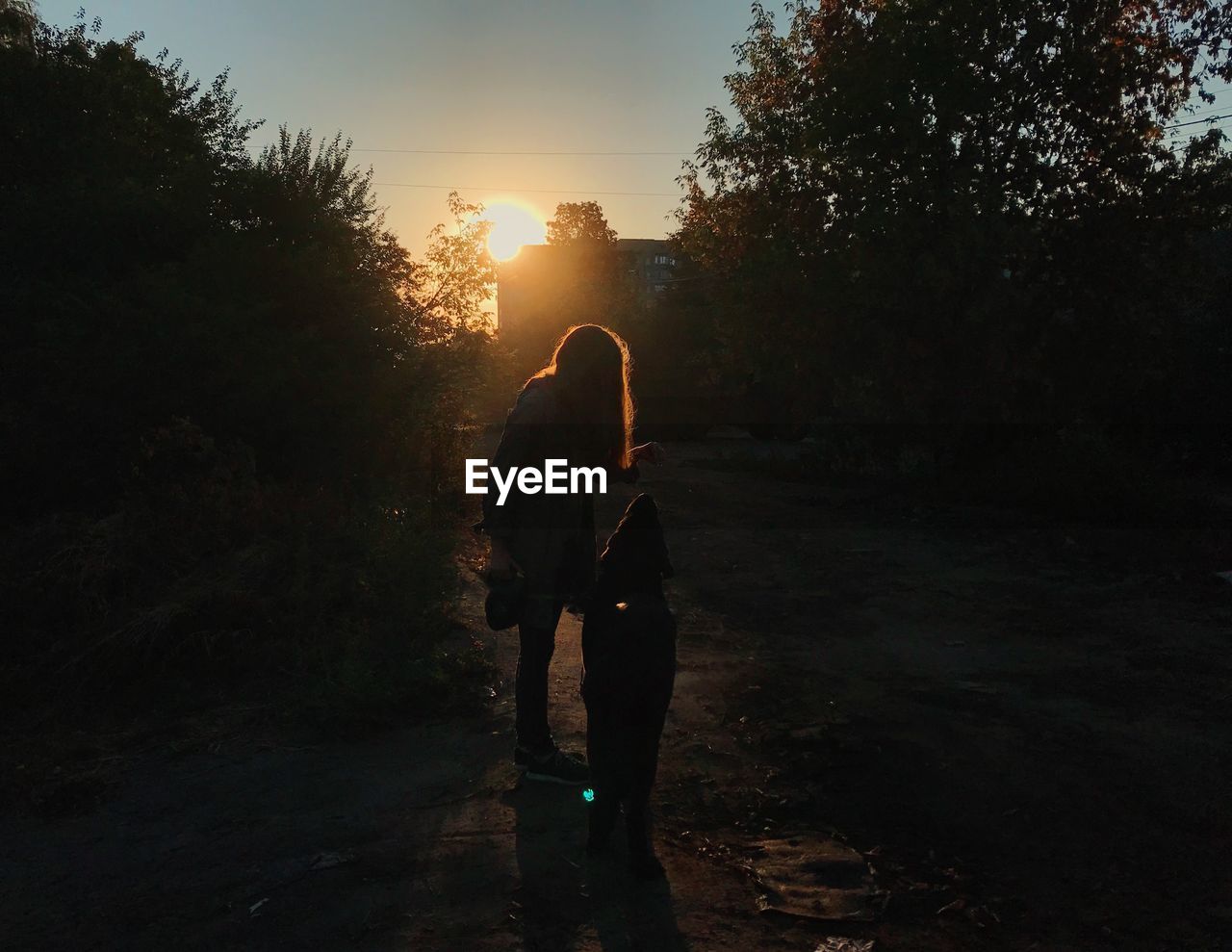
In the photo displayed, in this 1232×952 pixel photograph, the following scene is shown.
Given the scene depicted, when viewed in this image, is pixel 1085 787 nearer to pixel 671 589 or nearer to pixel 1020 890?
pixel 1020 890

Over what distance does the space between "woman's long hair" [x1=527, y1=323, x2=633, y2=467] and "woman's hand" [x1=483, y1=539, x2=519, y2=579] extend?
1.56ft

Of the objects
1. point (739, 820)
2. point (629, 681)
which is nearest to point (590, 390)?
point (629, 681)

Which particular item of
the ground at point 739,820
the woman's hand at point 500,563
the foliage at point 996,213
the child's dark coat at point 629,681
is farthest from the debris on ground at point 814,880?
the foliage at point 996,213

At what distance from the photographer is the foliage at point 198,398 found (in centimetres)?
599

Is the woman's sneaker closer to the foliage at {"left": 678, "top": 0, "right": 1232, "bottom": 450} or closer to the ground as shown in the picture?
the ground

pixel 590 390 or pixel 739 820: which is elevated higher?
pixel 590 390

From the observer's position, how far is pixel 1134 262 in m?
14.0

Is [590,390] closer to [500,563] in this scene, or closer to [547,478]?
[547,478]

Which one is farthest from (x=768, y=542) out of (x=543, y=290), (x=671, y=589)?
(x=543, y=290)

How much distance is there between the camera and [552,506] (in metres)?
4.09

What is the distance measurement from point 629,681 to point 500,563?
85 centimetres

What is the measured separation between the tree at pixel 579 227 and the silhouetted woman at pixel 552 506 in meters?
54.0

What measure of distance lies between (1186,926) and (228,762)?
3.94 meters

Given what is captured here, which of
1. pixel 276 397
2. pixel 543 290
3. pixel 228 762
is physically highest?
pixel 543 290
